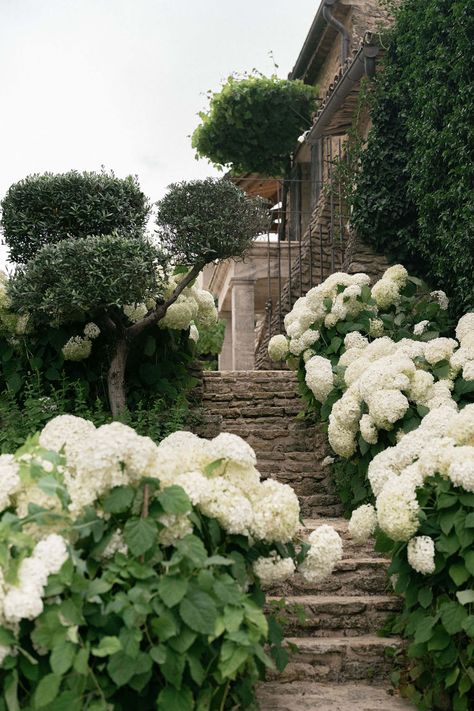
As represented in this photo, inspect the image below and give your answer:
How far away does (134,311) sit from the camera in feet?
28.9

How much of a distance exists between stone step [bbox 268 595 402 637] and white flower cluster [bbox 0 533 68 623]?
2313 mm

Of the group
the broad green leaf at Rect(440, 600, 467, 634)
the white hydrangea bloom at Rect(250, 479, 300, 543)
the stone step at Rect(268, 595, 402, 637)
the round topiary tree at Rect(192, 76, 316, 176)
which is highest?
the round topiary tree at Rect(192, 76, 316, 176)

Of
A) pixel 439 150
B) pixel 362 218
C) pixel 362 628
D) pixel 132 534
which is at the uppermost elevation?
pixel 439 150

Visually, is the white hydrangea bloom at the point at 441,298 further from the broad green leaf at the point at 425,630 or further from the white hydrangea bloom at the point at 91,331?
the broad green leaf at the point at 425,630

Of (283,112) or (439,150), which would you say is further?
(283,112)

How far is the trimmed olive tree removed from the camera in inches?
316

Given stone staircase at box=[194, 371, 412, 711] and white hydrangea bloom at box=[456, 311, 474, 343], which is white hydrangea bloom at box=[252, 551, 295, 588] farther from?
white hydrangea bloom at box=[456, 311, 474, 343]

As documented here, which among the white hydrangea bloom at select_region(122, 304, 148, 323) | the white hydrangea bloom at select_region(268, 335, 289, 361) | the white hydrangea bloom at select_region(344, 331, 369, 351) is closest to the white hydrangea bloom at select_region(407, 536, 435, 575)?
the white hydrangea bloom at select_region(344, 331, 369, 351)

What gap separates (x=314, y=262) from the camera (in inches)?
548

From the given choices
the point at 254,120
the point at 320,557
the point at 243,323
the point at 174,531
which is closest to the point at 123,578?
the point at 174,531

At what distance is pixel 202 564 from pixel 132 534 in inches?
10.4

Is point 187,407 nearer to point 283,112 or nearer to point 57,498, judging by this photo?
point 57,498

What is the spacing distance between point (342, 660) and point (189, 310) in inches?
180

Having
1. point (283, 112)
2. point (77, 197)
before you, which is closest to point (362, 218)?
point (77, 197)
